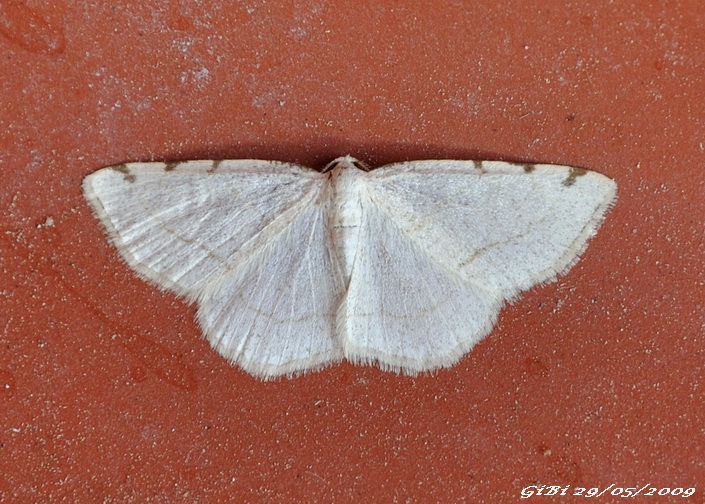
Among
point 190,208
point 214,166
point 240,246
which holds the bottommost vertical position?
point 240,246

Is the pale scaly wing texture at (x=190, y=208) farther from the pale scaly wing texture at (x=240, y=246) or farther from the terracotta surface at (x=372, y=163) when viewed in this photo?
the terracotta surface at (x=372, y=163)

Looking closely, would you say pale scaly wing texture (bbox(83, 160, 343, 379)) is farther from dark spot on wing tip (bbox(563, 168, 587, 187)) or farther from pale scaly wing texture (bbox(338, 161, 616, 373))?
dark spot on wing tip (bbox(563, 168, 587, 187))

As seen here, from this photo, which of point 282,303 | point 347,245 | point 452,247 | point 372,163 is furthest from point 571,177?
point 282,303

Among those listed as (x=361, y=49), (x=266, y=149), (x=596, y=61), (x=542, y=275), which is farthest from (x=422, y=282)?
(x=596, y=61)

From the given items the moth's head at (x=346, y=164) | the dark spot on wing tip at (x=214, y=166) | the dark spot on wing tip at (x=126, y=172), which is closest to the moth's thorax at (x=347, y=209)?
the moth's head at (x=346, y=164)

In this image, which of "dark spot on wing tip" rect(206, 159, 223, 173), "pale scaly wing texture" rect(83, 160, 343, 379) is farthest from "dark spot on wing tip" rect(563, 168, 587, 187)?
"dark spot on wing tip" rect(206, 159, 223, 173)

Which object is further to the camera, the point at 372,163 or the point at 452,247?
the point at 372,163

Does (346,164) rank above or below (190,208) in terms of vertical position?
above

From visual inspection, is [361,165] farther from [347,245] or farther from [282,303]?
[282,303]
